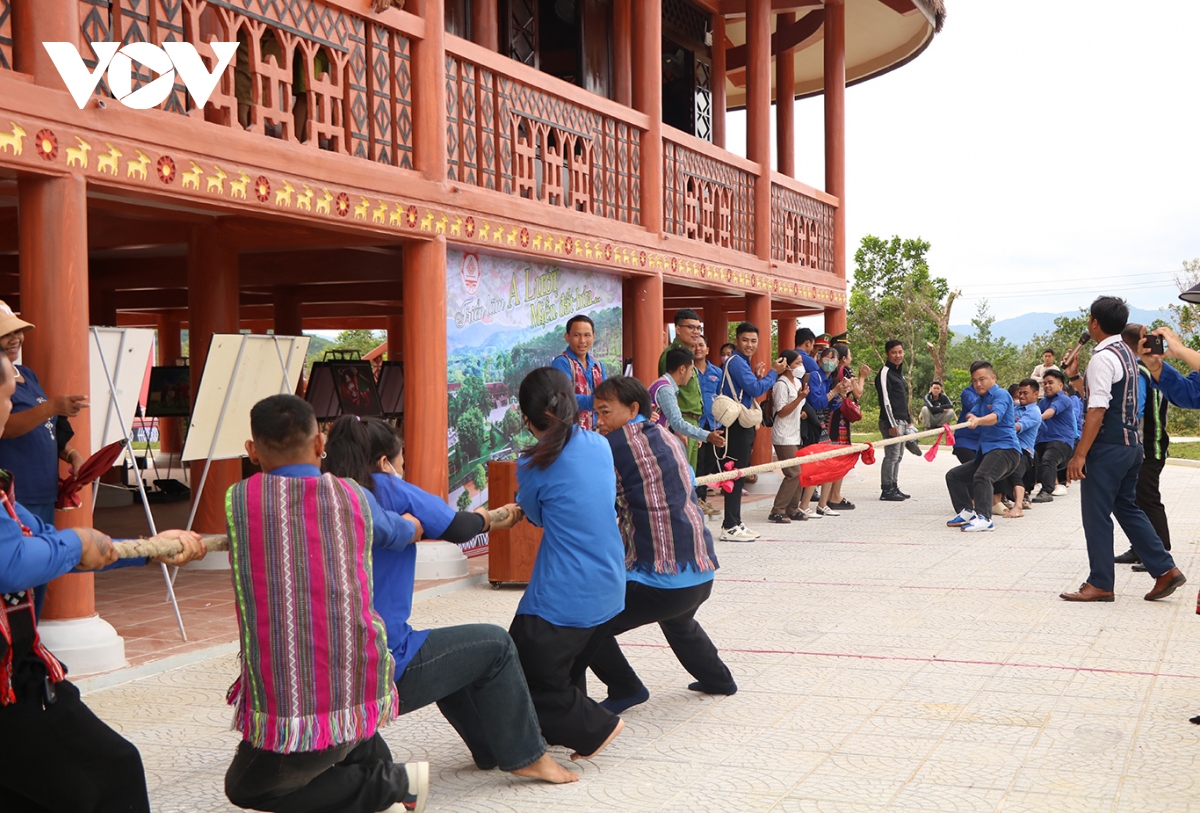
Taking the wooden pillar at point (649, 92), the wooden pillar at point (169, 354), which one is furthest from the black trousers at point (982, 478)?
the wooden pillar at point (169, 354)

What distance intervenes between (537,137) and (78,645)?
596 cm

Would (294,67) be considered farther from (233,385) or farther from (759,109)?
(759,109)

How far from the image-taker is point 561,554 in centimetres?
443

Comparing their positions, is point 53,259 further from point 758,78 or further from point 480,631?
point 758,78

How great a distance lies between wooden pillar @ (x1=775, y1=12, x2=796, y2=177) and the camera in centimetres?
1672

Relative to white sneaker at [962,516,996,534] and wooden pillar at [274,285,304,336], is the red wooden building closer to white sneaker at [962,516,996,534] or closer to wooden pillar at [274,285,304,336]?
wooden pillar at [274,285,304,336]

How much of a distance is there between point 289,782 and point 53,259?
11.4 ft

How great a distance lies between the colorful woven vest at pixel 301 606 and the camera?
336cm

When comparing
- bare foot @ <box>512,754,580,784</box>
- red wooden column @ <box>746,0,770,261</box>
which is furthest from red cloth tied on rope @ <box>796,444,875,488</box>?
bare foot @ <box>512,754,580,784</box>

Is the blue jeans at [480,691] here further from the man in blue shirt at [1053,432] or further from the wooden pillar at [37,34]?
the man in blue shirt at [1053,432]

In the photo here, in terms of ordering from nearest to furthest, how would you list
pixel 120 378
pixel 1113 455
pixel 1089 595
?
pixel 120 378 < pixel 1113 455 < pixel 1089 595

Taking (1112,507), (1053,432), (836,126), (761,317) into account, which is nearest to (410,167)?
(1112,507)

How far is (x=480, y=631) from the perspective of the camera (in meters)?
4.13

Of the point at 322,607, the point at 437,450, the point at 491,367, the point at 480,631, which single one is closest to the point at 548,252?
the point at 491,367
